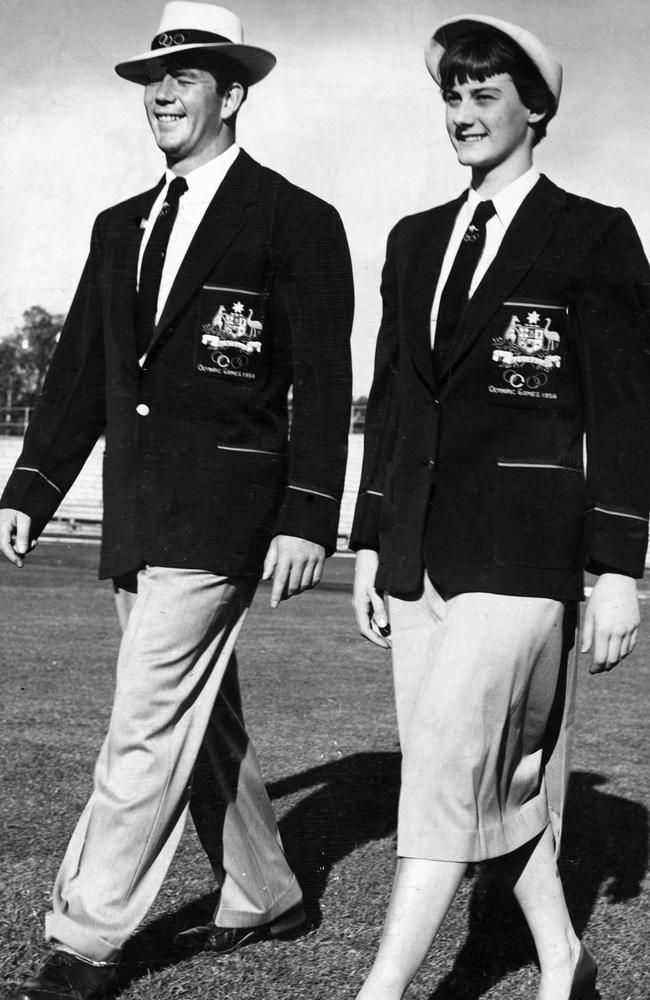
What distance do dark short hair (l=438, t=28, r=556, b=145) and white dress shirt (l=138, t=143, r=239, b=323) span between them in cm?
74

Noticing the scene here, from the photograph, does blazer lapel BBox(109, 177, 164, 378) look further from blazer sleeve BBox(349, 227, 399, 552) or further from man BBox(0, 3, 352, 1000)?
blazer sleeve BBox(349, 227, 399, 552)

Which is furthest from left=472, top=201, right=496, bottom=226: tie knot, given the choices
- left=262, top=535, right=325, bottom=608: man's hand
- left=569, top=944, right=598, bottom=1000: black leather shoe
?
left=569, top=944, right=598, bottom=1000: black leather shoe

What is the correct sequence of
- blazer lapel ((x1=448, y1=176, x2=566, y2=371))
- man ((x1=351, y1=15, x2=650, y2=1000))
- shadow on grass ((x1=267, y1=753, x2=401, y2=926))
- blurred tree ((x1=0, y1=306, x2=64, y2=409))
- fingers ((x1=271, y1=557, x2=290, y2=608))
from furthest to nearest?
blurred tree ((x1=0, y1=306, x2=64, y2=409)) < shadow on grass ((x1=267, y1=753, x2=401, y2=926)) < fingers ((x1=271, y1=557, x2=290, y2=608)) < blazer lapel ((x1=448, y1=176, x2=566, y2=371)) < man ((x1=351, y1=15, x2=650, y2=1000))

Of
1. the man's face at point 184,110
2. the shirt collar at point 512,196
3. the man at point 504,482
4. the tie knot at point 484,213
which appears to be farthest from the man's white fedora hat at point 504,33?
the man's face at point 184,110

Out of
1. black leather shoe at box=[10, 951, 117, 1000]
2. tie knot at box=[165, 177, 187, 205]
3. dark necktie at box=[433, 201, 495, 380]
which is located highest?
tie knot at box=[165, 177, 187, 205]

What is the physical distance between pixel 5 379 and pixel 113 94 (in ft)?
47.4

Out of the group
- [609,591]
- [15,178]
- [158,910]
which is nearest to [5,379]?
[15,178]

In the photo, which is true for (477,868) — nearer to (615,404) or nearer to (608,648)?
(608,648)

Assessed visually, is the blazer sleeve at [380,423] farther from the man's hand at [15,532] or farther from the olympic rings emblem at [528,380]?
the man's hand at [15,532]

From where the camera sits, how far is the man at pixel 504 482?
3.00 metres

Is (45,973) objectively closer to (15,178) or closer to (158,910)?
(158,910)

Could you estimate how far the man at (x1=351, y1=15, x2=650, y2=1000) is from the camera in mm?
3000

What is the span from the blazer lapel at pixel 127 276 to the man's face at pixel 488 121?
3.11 ft

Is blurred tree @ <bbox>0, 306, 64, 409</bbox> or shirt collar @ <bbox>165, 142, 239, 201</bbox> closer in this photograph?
shirt collar @ <bbox>165, 142, 239, 201</bbox>
